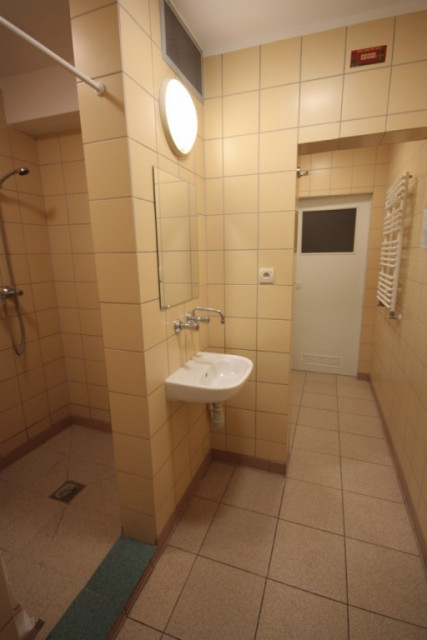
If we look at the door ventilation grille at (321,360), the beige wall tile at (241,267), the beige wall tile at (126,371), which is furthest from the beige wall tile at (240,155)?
the door ventilation grille at (321,360)

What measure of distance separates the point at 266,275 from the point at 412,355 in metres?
0.94

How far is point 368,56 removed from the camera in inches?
54.4

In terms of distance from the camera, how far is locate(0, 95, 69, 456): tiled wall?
1.94 metres

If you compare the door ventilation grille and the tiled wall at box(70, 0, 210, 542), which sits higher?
the tiled wall at box(70, 0, 210, 542)

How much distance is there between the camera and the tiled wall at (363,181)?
276cm

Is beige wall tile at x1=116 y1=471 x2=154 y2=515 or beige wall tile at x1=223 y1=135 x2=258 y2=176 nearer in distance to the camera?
beige wall tile at x1=116 y1=471 x2=154 y2=515

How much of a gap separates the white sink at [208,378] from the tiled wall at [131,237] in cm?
6

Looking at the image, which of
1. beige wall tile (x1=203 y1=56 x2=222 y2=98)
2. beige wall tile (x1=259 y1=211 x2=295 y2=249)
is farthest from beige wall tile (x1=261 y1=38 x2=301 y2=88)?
beige wall tile (x1=259 y1=211 x2=295 y2=249)

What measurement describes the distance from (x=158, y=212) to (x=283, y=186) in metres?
0.73

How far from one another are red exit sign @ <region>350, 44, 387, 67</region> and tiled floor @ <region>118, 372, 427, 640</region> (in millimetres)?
2242

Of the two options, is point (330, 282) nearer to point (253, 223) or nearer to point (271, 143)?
point (253, 223)

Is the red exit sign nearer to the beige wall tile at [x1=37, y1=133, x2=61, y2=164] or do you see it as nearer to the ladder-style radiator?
the ladder-style radiator

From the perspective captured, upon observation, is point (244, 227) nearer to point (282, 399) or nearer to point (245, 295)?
point (245, 295)

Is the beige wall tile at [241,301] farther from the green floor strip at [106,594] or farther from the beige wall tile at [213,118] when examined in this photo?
the green floor strip at [106,594]
